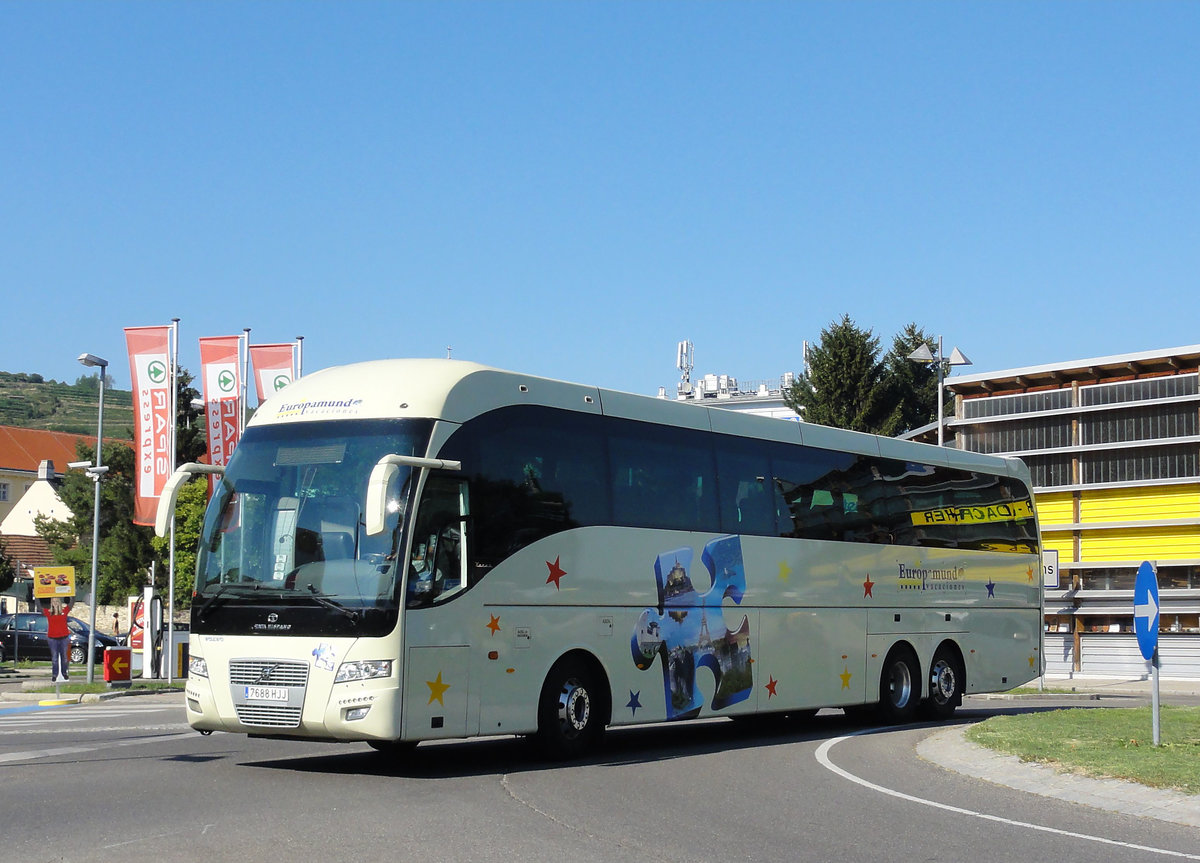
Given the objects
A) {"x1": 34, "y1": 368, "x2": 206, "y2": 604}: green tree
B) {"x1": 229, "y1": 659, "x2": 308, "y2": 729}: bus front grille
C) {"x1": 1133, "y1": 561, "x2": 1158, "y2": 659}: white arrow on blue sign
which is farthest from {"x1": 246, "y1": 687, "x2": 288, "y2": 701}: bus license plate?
{"x1": 34, "y1": 368, "x2": 206, "y2": 604}: green tree

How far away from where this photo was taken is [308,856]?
7969 millimetres

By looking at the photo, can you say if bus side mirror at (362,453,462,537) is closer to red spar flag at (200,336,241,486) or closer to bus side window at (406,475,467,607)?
bus side window at (406,475,467,607)

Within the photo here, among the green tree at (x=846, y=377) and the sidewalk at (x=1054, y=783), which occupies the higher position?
the green tree at (x=846, y=377)

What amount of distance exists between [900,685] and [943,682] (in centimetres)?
126

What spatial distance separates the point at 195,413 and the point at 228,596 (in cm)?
5165

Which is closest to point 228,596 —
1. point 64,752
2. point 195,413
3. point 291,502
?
point 291,502

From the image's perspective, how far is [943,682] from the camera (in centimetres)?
2064

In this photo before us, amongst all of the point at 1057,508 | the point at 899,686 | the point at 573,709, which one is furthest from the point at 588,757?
the point at 1057,508

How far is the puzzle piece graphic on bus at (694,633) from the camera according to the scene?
49.2 ft

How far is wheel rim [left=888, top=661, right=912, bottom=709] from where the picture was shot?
1953 cm

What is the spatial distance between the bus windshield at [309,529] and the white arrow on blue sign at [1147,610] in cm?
775

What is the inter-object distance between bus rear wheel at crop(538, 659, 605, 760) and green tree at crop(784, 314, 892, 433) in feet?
180

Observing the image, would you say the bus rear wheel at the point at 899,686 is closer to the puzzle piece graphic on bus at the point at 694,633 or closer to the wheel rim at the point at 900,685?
the wheel rim at the point at 900,685

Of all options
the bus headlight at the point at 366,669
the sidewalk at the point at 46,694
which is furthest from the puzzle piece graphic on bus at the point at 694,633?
the sidewalk at the point at 46,694
